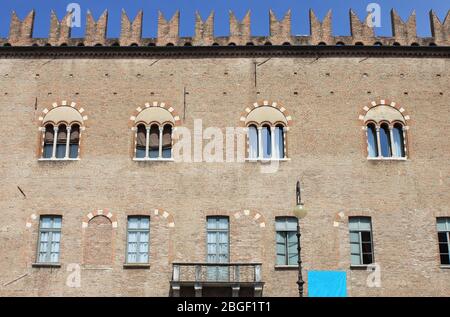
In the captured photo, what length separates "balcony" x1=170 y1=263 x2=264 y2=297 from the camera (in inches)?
858

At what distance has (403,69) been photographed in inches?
996

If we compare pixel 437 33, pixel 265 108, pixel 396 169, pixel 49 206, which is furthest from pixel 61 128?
pixel 437 33

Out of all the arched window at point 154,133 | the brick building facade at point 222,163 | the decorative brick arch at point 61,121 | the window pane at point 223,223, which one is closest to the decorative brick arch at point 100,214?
the brick building facade at point 222,163

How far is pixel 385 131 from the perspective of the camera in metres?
24.7

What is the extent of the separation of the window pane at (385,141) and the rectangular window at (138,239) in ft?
31.0

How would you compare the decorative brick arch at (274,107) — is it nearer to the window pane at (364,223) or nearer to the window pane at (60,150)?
the window pane at (364,223)

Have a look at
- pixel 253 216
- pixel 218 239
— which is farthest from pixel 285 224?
pixel 218 239

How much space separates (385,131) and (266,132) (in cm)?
469

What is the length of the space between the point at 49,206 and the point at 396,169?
13.2 metres

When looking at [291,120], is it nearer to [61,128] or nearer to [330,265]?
[330,265]

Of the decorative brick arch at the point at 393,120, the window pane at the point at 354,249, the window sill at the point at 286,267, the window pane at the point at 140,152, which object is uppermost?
the decorative brick arch at the point at 393,120

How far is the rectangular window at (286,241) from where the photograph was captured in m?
22.9

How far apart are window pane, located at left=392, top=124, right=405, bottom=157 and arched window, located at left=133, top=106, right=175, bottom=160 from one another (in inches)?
342

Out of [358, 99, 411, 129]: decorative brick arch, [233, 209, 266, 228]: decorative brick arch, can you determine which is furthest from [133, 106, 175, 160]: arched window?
[358, 99, 411, 129]: decorative brick arch
